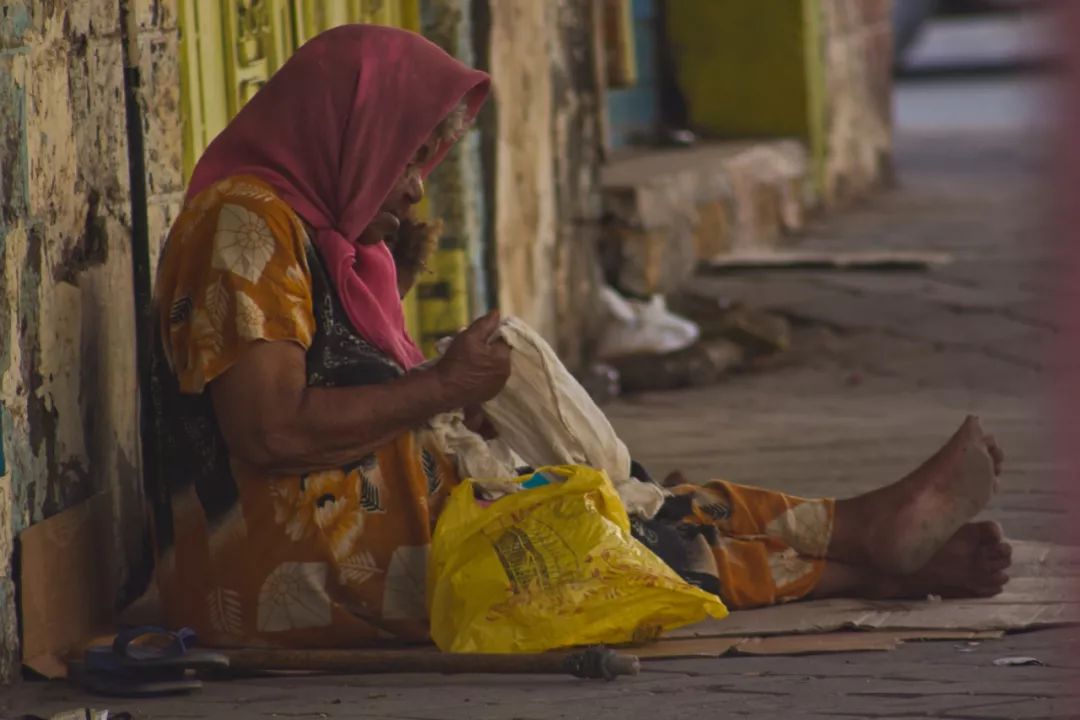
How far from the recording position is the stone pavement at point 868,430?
2.84 metres

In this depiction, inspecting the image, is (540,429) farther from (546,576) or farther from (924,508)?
(924,508)

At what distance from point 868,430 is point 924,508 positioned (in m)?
2.14

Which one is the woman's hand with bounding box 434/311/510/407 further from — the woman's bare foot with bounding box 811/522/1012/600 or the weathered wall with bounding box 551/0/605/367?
the weathered wall with bounding box 551/0/605/367

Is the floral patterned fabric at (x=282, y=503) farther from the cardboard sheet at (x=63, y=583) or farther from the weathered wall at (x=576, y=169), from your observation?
the weathered wall at (x=576, y=169)

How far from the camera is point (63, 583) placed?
3.29m

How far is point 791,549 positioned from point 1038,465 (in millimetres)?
1494

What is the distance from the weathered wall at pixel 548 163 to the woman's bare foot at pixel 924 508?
2595mm

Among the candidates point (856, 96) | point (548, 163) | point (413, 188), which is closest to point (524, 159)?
point (548, 163)

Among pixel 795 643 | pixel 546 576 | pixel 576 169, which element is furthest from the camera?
pixel 576 169

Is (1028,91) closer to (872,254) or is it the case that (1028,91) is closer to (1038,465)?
(1038,465)

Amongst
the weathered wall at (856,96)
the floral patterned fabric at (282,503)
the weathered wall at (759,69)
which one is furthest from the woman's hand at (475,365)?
the weathered wall at (856,96)

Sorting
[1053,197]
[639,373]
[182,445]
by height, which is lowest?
[639,373]

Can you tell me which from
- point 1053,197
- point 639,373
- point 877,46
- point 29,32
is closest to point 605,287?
point 639,373

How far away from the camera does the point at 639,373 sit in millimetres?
6496
